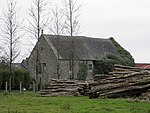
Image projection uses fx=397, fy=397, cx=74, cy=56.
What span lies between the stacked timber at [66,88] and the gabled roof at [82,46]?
921 inches

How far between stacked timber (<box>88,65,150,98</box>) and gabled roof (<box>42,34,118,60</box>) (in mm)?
28567

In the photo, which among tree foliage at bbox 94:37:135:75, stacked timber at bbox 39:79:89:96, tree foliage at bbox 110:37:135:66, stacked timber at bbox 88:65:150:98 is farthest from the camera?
tree foliage at bbox 110:37:135:66

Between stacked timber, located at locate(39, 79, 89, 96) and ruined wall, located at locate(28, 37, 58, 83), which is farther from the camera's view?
ruined wall, located at locate(28, 37, 58, 83)

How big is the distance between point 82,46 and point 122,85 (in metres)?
36.9

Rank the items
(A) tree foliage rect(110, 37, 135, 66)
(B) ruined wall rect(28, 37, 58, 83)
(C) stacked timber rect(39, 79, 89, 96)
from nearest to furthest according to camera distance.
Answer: (C) stacked timber rect(39, 79, 89, 96) < (B) ruined wall rect(28, 37, 58, 83) < (A) tree foliage rect(110, 37, 135, 66)

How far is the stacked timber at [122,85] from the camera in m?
24.6

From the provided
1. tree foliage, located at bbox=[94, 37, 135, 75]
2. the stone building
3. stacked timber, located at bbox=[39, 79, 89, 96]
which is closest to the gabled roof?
the stone building

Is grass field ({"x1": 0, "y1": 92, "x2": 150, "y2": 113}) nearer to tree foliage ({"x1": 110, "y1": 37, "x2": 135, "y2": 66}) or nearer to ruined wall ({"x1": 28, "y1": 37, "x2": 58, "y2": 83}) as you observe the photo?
ruined wall ({"x1": 28, "y1": 37, "x2": 58, "y2": 83})

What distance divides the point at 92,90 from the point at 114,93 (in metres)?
1.62

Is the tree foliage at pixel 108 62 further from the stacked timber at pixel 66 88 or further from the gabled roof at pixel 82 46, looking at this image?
the stacked timber at pixel 66 88

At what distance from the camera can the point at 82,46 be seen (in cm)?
6175

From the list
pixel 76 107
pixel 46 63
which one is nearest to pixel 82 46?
pixel 46 63

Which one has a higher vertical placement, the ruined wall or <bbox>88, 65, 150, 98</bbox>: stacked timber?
the ruined wall

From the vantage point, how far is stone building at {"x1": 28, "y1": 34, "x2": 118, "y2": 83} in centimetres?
5716
